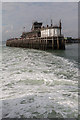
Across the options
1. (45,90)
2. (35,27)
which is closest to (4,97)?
(45,90)

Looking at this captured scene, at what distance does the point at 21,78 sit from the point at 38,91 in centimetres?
245

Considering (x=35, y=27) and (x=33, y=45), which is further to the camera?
(x=35, y=27)

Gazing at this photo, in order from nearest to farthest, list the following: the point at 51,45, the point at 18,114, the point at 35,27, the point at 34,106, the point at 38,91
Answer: the point at 18,114, the point at 34,106, the point at 38,91, the point at 51,45, the point at 35,27

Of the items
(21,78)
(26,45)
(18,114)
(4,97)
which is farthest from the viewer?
(26,45)

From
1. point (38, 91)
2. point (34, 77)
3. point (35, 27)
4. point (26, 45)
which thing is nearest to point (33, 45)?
point (26, 45)

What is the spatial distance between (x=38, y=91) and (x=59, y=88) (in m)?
1.12

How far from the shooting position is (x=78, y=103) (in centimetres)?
521

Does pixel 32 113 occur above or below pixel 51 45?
below

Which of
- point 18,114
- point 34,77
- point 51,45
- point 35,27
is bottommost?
point 18,114

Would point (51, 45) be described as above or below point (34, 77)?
above

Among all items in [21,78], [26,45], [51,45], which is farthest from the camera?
[26,45]

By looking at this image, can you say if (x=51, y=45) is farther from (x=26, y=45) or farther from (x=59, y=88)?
(x=59, y=88)

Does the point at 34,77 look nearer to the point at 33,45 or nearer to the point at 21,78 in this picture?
the point at 21,78

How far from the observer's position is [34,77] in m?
8.71
